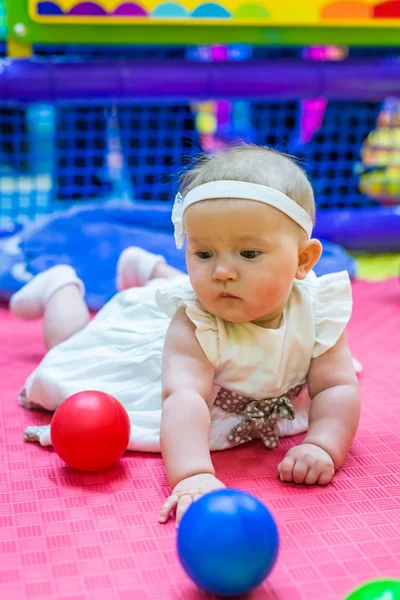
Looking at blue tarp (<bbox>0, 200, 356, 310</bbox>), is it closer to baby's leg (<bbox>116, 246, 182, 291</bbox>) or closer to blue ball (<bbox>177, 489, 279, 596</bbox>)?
baby's leg (<bbox>116, 246, 182, 291</bbox>)

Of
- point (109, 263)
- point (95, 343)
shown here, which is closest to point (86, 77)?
point (109, 263)

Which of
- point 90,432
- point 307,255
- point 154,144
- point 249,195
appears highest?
point 249,195

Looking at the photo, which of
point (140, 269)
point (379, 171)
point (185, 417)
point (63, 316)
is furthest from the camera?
point (379, 171)

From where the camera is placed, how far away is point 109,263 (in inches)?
89.0

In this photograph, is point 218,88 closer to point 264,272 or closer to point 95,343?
point 95,343

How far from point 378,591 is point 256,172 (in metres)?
0.63

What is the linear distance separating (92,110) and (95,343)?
1.82 meters

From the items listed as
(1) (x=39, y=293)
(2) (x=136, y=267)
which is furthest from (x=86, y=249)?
(1) (x=39, y=293)

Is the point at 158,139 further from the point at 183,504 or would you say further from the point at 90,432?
the point at 183,504

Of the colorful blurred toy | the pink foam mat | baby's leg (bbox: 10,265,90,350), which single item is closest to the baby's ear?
the pink foam mat

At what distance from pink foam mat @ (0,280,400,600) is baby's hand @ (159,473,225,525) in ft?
0.08

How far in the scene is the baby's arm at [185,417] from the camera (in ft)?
3.52

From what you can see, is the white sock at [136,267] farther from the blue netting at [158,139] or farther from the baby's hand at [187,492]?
the blue netting at [158,139]

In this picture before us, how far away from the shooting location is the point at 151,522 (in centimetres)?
106
